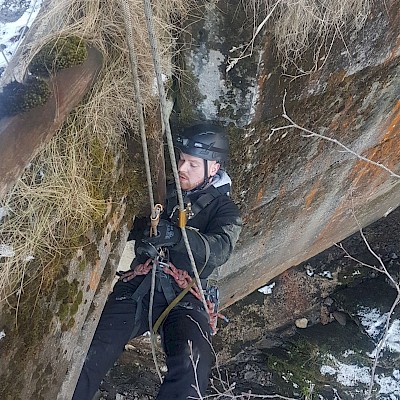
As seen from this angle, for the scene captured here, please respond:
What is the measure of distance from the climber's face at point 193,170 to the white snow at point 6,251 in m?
1.47

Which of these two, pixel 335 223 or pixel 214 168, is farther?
pixel 335 223

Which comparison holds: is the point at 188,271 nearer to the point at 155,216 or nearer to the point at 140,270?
the point at 140,270

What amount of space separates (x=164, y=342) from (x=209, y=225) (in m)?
0.83

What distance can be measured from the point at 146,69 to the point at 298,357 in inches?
179

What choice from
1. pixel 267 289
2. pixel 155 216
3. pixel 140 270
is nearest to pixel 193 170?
pixel 155 216

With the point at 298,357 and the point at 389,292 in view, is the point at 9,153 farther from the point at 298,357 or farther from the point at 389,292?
the point at 389,292

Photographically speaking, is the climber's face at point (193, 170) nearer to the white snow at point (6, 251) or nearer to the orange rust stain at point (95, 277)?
the orange rust stain at point (95, 277)

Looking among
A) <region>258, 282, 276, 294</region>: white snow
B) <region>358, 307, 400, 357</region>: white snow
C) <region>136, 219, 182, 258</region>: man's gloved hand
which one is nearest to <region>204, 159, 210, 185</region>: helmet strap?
<region>136, 219, 182, 258</region>: man's gloved hand

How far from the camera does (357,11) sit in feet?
9.77

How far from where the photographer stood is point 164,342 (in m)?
3.31

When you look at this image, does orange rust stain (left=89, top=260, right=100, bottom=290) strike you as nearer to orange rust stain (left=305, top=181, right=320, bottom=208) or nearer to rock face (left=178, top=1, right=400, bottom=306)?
rock face (left=178, top=1, right=400, bottom=306)

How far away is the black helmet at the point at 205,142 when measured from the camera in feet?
10.2

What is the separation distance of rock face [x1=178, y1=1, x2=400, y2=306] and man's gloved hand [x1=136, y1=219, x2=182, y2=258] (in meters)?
0.73

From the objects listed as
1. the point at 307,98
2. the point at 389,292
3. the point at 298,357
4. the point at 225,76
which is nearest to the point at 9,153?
the point at 225,76
